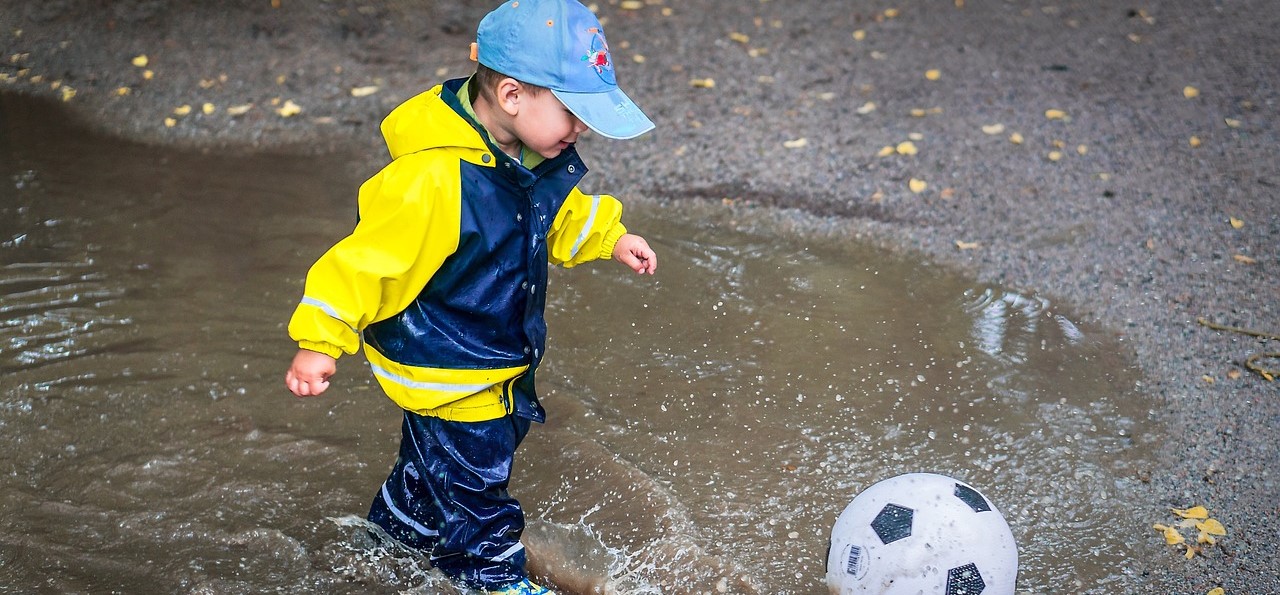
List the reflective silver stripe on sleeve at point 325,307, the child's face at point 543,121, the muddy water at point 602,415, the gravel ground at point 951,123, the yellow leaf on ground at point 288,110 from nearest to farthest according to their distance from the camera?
the reflective silver stripe on sleeve at point 325,307 → the child's face at point 543,121 → the muddy water at point 602,415 → the gravel ground at point 951,123 → the yellow leaf on ground at point 288,110

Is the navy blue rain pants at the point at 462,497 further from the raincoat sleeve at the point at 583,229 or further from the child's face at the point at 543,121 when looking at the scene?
the child's face at the point at 543,121

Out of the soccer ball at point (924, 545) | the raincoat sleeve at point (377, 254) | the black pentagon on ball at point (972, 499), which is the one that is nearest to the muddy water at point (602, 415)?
the soccer ball at point (924, 545)

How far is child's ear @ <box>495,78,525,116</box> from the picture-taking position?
233cm

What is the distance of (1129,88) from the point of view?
6086mm

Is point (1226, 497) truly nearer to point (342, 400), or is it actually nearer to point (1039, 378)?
point (1039, 378)

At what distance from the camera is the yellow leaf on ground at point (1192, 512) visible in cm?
313

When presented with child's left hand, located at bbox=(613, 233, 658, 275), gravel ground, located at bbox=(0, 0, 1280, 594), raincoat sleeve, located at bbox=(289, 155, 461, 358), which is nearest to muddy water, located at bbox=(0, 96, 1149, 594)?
gravel ground, located at bbox=(0, 0, 1280, 594)

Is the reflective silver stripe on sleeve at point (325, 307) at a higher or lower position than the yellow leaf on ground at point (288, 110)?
higher

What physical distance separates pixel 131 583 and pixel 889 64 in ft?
16.8

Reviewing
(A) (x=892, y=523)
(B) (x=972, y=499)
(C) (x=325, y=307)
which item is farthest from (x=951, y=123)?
(C) (x=325, y=307)

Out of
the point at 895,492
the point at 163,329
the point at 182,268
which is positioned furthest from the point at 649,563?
the point at 182,268

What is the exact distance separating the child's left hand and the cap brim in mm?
492

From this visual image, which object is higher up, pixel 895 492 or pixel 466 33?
pixel 895 492

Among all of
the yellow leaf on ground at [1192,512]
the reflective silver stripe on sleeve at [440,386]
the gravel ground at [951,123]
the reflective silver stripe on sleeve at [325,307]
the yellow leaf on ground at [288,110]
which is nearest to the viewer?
the reflective silver stripe on sleeve at [325,307]
